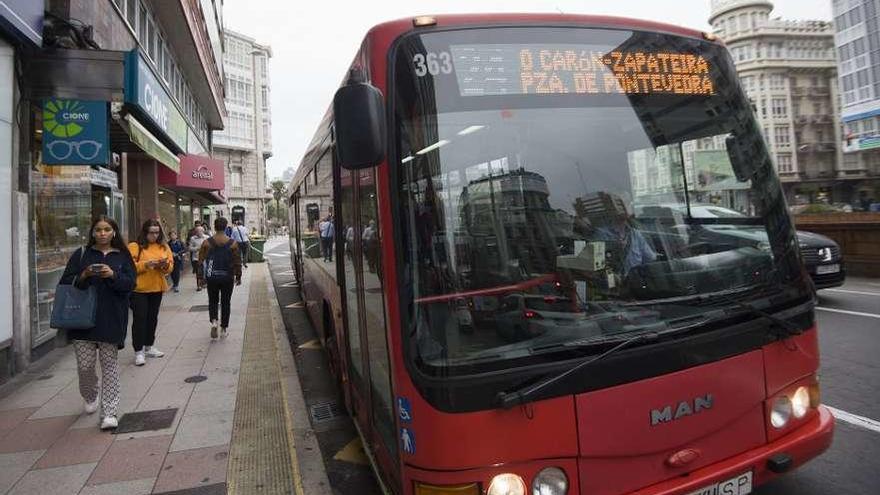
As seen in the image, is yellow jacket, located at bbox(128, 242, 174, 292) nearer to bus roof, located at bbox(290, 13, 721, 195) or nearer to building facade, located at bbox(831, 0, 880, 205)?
bus roof, located at bbox(290, 13, 721, 195)

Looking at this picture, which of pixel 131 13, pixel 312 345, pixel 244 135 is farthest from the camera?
pixel 244 135

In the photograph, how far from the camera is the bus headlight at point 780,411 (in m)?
2.63

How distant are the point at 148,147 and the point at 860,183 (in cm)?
8498

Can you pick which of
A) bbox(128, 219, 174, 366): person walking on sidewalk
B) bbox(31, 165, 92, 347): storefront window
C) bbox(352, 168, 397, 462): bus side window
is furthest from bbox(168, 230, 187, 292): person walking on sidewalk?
bbox(352, 168, 397, 462): bus side window

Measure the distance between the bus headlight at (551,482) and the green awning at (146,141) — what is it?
936 centimetres

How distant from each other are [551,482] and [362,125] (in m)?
1.68

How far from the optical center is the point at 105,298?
4.60m

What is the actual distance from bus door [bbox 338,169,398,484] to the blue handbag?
226 centimetres

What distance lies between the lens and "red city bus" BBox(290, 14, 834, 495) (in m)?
2.21

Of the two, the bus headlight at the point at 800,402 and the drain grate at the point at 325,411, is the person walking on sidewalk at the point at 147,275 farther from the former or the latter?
the bus headlight at the point at 800,402

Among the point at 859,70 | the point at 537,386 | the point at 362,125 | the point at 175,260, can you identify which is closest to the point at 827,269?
the point at 537,386

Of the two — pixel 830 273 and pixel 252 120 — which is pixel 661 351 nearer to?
pixel 830 273

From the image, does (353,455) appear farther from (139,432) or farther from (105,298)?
(105,298)

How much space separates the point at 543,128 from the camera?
2482 mm
